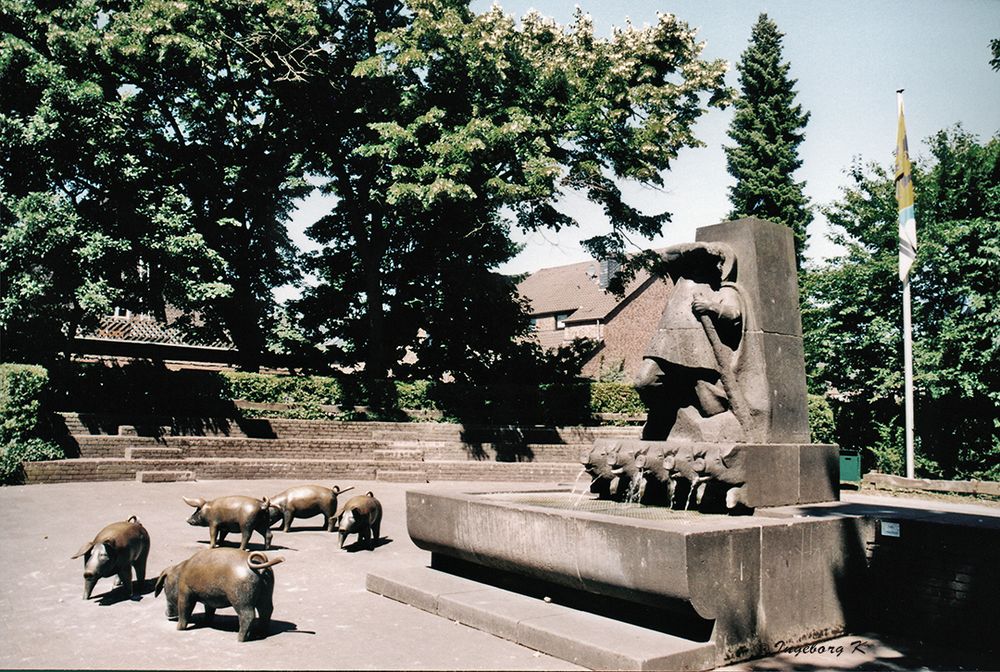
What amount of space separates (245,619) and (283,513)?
506cm

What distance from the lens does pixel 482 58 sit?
71.2ft

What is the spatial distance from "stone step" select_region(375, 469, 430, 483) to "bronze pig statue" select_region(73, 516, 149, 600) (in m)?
12.3

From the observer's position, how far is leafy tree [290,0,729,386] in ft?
71.4

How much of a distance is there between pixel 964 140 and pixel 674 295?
23.7m

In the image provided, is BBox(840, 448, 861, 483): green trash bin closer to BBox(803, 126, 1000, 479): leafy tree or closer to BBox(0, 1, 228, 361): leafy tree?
BBox(803, 126, 1000, 479): leafy tree

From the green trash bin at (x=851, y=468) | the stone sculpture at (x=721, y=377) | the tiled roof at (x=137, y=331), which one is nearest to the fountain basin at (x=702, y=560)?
the stone sculpture at (x=721, y=377)

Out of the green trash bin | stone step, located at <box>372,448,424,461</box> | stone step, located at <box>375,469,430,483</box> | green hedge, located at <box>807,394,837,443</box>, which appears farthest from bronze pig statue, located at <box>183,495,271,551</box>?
green hedge, located at <box>807,394,837,443</box>

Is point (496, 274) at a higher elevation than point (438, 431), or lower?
higher

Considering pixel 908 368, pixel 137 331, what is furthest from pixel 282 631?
pixel 137 331

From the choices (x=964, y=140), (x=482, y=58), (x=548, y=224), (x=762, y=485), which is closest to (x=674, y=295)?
(x=762, y=485)

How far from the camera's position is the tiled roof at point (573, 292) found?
1883 inches

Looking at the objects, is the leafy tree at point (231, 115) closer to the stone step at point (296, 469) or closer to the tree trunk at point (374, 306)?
the tree trunk at point (374, 306)

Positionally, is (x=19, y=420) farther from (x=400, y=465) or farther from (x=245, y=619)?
(x=245, y=619)

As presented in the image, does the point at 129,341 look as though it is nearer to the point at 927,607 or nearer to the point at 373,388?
the point at 373,388
